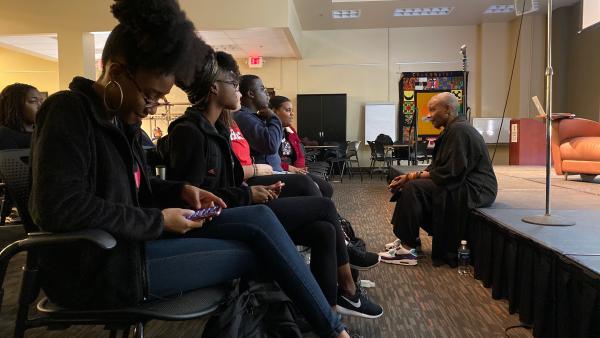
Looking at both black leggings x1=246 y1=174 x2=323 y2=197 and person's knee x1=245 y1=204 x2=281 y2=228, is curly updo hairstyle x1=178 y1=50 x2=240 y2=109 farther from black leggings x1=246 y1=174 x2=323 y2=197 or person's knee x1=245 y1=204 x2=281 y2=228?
person's knee x1=245 y1=204 x2=281 y2=228

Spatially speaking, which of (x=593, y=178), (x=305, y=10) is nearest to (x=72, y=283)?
(x=593, y=178)

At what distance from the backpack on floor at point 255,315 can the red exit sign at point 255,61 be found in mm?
8783

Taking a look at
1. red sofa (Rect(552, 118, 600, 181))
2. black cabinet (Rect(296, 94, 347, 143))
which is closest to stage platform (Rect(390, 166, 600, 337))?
red sofa (Rect(552, 118, 600, 181))

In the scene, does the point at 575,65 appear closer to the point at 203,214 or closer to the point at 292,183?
the point at 292,183

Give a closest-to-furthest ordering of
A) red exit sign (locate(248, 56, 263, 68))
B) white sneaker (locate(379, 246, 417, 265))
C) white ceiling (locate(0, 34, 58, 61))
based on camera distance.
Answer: white sneaker (locate(379, 246, 417, 265)) → white ceiling (locate(0, 34, 58, 61)) → red exit sign (locate(248, 56, 263, 68))

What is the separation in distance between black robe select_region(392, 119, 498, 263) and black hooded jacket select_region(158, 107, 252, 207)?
5.15 feet

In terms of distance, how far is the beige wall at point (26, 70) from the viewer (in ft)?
33.6

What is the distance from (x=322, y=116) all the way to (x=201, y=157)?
8014 mm

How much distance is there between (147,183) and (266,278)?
424mm

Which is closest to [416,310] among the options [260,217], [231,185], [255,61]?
[231,185]

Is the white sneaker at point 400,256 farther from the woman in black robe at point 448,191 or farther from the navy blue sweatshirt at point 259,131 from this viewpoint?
the navy blue sweatshirt at point 259,131

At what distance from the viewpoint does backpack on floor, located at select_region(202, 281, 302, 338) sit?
998 millimetres

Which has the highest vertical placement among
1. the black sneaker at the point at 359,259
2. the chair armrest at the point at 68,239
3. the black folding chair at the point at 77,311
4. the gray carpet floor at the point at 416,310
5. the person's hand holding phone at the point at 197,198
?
the person's hand holding phone at the point at 197,198

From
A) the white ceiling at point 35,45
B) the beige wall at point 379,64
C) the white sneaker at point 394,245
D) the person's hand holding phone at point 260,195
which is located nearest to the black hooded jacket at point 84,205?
the person's hand holding phone at point 260,195
